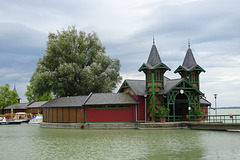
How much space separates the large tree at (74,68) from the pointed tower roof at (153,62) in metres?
11.5

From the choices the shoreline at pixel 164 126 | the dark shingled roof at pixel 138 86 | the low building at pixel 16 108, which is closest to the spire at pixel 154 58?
the dark shingled roof at pixel 138 86

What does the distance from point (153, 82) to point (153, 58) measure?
11.7ft

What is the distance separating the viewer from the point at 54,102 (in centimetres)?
4269

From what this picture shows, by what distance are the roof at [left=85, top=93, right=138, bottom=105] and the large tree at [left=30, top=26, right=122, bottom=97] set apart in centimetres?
897

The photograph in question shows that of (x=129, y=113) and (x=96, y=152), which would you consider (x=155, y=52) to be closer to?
(x=129, y=113)

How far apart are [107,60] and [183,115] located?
1698 centimetres

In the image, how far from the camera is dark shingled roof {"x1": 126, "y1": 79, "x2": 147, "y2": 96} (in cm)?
3757

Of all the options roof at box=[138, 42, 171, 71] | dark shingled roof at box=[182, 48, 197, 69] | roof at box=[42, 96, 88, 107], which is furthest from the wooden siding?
dark shingled roof at box=[182, 48, 197, 69]

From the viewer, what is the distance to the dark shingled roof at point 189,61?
134ft

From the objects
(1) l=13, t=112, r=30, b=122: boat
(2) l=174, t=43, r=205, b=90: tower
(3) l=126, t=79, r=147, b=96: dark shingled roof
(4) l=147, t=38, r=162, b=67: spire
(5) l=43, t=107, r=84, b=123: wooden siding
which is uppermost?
(4) l=147, t=38, r=162, b=67: spire

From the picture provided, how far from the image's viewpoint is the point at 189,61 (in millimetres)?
41125

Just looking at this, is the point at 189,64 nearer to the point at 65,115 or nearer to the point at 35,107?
the point at 65,115

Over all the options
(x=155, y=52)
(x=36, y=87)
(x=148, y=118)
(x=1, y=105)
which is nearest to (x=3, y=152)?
(x=148, y=118)

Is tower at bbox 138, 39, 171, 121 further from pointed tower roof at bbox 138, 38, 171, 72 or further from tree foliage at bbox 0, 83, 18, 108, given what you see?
tree foliage at bbox 0, 83, 18, 108
